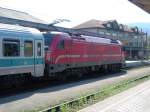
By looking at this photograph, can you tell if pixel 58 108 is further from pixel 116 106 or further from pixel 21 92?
pixel 21 92

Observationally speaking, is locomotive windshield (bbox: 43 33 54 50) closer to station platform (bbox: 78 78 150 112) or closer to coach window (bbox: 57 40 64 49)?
coach window (bbox: 57 40 64 49)

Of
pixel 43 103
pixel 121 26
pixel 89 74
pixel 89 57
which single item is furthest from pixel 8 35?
pixel 121 26

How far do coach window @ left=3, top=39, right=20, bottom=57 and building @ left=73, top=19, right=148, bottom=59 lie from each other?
79.0 meters

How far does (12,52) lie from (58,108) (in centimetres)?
545

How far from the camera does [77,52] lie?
1008 inches

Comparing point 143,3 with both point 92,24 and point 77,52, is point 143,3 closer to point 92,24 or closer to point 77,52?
point 77,52

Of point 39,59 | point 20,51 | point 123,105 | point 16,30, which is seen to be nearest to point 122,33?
point 39,59

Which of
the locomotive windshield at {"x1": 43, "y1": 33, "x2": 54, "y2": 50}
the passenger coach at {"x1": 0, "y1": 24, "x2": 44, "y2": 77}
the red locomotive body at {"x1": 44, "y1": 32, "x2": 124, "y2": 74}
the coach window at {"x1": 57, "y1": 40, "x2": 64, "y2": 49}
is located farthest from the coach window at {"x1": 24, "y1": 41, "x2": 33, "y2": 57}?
the coach window at {"x1": 57, "y1": 40, "x2": 64, "y2": 49}

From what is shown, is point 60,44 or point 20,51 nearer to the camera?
point 20,51

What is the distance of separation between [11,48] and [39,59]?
2589mm

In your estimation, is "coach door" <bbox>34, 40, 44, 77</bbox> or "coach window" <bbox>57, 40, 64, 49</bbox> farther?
"coach window" <bbox>57, 40, 64, 49</bbox>

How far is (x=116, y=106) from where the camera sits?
13469mm

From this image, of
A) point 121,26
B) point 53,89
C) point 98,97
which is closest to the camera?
point 98,97

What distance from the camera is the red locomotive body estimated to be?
22.0 metres
